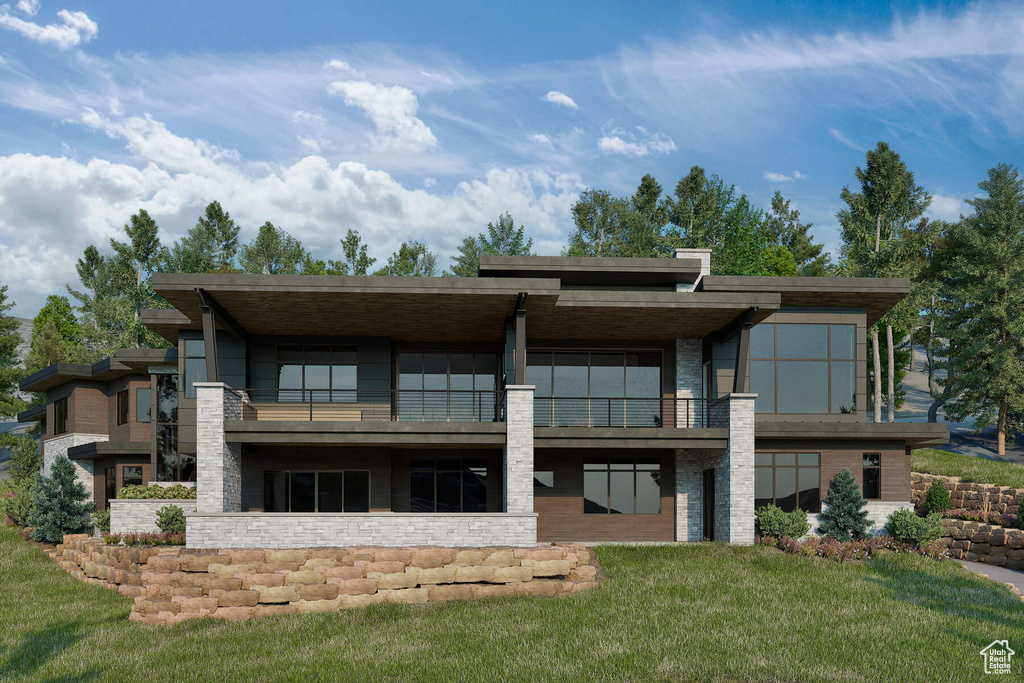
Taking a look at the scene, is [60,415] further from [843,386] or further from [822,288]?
[843,386]

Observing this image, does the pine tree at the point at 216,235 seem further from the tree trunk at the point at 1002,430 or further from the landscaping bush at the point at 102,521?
the tree trunk at the point at 1002,430

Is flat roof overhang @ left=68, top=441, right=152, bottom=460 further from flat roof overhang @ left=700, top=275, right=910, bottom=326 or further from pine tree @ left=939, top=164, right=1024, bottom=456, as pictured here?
pine tree @ left=939, top=164, right=1024, bottom=456

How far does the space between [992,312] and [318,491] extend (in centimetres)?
3108

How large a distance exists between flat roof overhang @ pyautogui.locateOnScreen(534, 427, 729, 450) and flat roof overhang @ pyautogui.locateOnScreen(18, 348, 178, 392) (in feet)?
43.8

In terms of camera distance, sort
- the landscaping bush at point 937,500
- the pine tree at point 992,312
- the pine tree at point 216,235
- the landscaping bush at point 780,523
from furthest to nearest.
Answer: the pine tree at point 216,235 < the pine tree at point 992,312 < the landscaping bush at point 937,500 < the landscaping bush at point 780,523

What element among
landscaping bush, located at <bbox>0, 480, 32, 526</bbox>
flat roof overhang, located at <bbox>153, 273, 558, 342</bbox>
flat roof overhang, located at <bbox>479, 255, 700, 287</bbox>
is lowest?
landscaping bush, located at <bbox>0, 480, 32, 526</bbox>

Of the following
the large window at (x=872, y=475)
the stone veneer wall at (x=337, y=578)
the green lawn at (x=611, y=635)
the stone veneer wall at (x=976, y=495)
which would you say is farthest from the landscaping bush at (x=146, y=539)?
the stone veneer wall at (x=976, y=495)

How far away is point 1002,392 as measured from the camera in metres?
36.9

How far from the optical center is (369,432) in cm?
2042

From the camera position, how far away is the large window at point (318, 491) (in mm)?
24156

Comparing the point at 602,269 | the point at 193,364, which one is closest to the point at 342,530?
the point at 193,364

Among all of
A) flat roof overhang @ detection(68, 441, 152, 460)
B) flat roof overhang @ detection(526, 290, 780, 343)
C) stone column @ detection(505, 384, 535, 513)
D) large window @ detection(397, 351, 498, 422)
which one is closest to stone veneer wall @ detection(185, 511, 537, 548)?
stone column @ detection(505, 384, 535, 513)

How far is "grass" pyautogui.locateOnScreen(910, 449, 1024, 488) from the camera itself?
28047mm

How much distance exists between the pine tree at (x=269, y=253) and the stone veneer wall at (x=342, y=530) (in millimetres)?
40867
